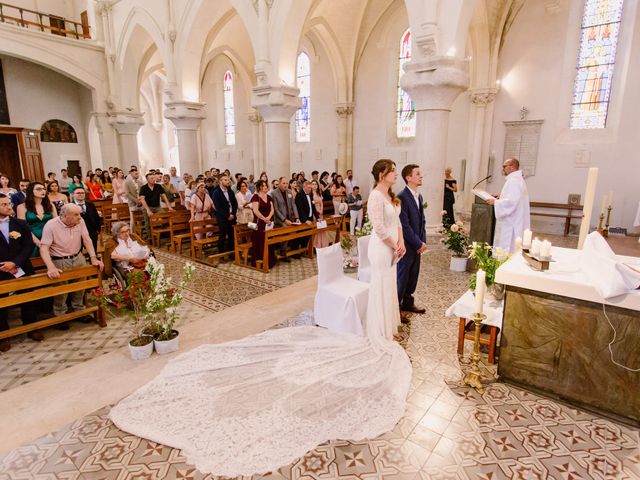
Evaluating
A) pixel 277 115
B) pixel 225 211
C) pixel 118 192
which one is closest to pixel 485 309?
pixel 225 211

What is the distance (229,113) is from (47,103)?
25.5 feet

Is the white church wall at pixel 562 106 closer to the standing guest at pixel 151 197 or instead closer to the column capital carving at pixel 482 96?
the column capital carving at pixel 482 96

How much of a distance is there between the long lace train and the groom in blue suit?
1.08 metres

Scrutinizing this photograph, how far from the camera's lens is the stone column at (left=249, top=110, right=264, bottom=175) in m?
18.3

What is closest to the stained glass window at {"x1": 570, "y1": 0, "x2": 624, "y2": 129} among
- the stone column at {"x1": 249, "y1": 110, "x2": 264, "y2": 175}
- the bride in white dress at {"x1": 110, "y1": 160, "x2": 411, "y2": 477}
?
the bride in white dress at {"x1": 110, "y1": 160, "x2": 411, "y2": 477}

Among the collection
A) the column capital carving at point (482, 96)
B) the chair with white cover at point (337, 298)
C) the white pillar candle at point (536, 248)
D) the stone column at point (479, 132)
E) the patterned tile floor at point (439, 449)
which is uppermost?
the column capital carving at point (482, 96)

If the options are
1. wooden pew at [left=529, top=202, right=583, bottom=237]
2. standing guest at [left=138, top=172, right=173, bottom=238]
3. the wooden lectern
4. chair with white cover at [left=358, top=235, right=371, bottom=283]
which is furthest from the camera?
wooden pew at [left=529, top=202, right=583, bottom=237]

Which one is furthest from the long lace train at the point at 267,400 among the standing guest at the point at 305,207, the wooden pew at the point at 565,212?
the wooden pew at the point at 565,212

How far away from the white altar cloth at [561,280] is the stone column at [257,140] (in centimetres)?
1605

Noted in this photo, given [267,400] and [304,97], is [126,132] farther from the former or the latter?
[267,400]

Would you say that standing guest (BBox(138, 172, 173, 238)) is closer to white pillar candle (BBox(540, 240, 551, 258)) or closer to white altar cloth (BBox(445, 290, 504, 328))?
white altar cloth (BBox(445, 290, 504, 328))

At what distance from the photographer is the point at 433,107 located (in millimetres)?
7758

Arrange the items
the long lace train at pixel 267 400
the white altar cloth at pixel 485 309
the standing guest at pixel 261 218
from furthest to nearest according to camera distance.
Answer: the standing guest at pixel 261 218
the white altar cloth at pixel 485 309
the long lace train at pixel 267 400

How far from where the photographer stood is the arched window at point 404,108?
13.5 m
